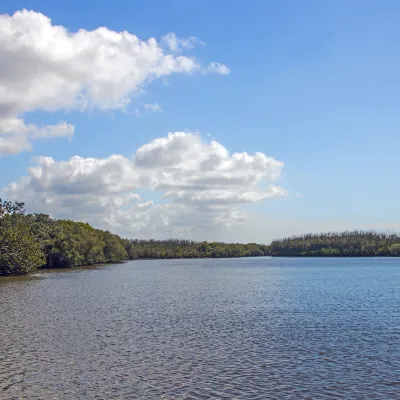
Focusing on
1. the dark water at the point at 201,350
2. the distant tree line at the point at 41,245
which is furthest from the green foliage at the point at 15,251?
the dark water at the point at 201,350

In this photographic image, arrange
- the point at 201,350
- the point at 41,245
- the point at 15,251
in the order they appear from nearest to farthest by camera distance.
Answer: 1. the point at 201,350
2. the point at 15,251
3. the point at 41,245

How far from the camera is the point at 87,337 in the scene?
28000 mm

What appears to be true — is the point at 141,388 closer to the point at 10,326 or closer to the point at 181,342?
the point at 181,342

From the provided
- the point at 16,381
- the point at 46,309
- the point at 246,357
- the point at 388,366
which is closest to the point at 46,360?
the point at 16,381

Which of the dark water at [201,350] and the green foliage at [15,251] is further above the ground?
the green foliage at [15,251]

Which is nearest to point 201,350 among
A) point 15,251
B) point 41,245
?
point 15,251

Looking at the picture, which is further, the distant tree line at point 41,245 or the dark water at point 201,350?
the distant tree line at point 41,245

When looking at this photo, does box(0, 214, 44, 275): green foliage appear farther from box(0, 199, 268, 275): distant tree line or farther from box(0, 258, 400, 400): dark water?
box(0, 258, 400, 400): dark water

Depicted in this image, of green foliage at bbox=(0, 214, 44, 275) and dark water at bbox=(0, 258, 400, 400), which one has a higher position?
green foliage at bbox=(0, 214, 44, 275)

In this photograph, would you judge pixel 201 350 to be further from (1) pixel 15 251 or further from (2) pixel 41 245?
(2) pixel 41 245

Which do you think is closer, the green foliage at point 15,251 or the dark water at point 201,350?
the dark water at point 201,350

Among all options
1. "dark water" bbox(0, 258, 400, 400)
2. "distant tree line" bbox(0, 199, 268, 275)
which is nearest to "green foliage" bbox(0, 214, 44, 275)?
"distant tree line" bbox(0, 199, 268, 275)

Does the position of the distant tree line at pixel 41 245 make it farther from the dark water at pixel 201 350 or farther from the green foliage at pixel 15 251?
the dark water at pixel 201 350

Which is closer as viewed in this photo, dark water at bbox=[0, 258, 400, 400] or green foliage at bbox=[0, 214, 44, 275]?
dark water at bbox=[0, 258, 400, 400]
